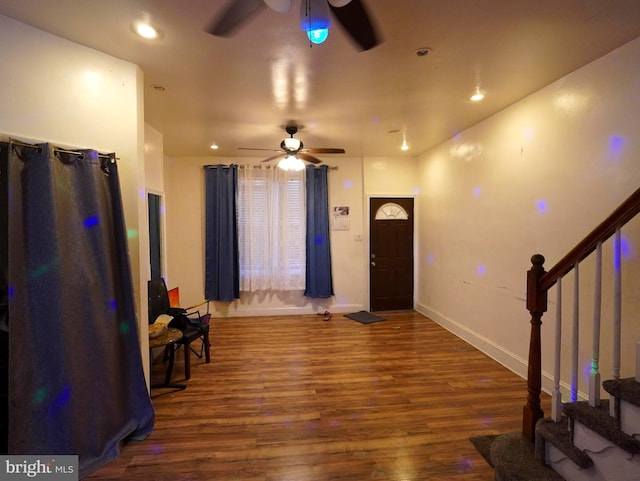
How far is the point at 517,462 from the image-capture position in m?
1.73

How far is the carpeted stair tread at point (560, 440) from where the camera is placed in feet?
4.91

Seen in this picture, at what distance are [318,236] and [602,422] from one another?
4.09 m

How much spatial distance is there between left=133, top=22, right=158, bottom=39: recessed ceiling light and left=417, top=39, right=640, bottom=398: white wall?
3191 millimetres

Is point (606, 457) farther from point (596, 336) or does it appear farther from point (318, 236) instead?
point (318, 236)

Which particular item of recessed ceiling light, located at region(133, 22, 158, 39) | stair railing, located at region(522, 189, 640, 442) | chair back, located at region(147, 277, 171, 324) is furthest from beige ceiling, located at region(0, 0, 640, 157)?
chair back, located at region(147, 277, 171, 324)

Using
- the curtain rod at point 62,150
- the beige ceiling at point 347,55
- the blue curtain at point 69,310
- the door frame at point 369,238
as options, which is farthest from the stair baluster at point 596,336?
the door frame at point 369,238

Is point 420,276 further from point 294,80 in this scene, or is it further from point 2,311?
point 2,311

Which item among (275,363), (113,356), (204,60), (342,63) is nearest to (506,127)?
(342,63)

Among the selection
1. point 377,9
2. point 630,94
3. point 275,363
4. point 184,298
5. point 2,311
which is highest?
point 377,9

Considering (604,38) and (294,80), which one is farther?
(294,80)

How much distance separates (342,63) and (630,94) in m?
2.03

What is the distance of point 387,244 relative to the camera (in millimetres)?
5418

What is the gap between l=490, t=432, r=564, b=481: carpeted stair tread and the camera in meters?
1.63

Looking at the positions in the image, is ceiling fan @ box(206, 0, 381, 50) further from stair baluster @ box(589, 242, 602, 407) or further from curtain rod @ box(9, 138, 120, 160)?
stair baluster @ box(589, 242, 602, 407)
